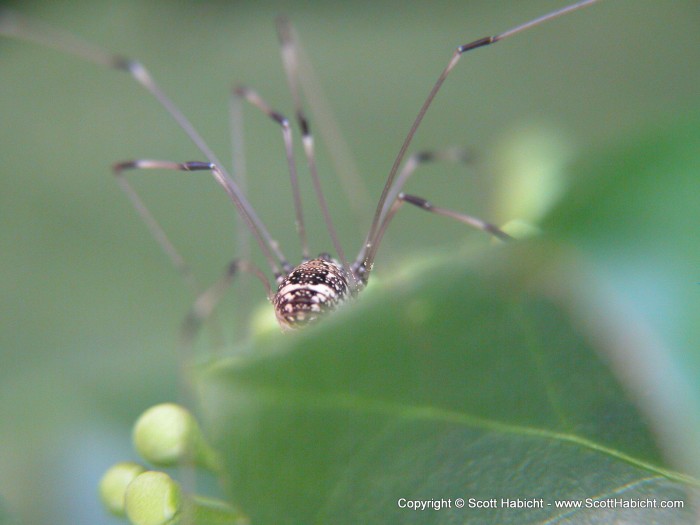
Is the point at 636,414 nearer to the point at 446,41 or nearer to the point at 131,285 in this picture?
the point at 131,285

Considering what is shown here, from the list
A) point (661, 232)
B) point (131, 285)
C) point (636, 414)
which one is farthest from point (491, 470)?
point (131, 285)

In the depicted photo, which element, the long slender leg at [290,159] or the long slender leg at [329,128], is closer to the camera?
the long slender leg at [290,159]

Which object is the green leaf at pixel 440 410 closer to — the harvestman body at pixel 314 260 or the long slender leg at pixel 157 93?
the harvestman body at pixel 314 260

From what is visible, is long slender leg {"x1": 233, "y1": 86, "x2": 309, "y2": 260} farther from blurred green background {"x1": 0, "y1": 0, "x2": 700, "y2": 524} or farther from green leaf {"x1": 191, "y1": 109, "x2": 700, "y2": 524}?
green leaf {"x1": 191, "y1": 109, "x2": 700, "y2": 524}

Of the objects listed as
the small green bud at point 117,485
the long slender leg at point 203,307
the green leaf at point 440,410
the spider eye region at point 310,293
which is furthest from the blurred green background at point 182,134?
the green leaf at point 440,410

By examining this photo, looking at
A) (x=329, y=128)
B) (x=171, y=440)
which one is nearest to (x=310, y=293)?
(x=171, y=440)
